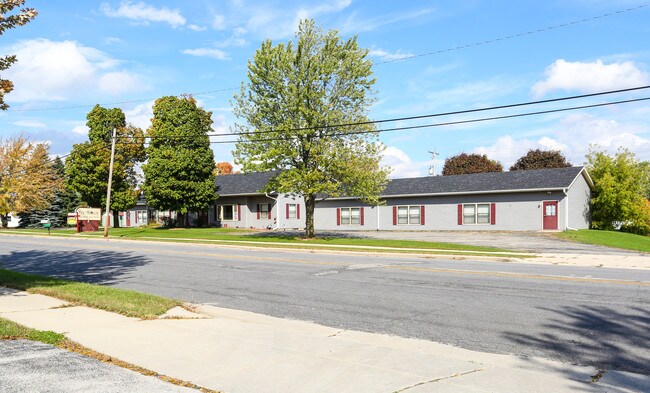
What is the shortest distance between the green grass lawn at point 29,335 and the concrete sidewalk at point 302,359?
24 centimetres

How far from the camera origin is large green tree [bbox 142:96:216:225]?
146 ft

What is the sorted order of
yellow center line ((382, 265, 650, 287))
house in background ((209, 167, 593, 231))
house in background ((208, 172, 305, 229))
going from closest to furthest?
yellow center line ((382, 265, 650, 287)) → house in background ((209, 167, 593, 231)) → house in background ((208, 172, 305, 229))

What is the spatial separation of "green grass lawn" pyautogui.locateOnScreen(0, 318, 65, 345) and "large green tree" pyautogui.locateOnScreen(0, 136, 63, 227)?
54123 millimetres

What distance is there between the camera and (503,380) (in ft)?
18.2

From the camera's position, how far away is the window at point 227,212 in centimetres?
4933

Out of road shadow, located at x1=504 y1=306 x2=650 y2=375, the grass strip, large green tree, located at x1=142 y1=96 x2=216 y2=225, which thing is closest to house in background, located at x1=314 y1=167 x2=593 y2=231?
large green tree, located at x1=142 y1=96 x2=216 y2=225

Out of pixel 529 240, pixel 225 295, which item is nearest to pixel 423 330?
pixel 225 295

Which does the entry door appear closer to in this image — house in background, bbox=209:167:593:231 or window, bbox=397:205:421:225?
house in background, bbox=209:167:593:231

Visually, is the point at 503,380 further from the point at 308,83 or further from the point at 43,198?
the point at 43,198

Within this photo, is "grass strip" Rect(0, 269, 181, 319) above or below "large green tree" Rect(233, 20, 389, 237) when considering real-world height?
below

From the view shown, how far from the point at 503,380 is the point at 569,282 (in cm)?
828

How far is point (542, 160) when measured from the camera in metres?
62.5

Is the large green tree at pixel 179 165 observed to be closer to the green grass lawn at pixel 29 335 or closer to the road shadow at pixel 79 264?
the road shadow at pixel 79 264

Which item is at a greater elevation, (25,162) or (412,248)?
(25,162)
